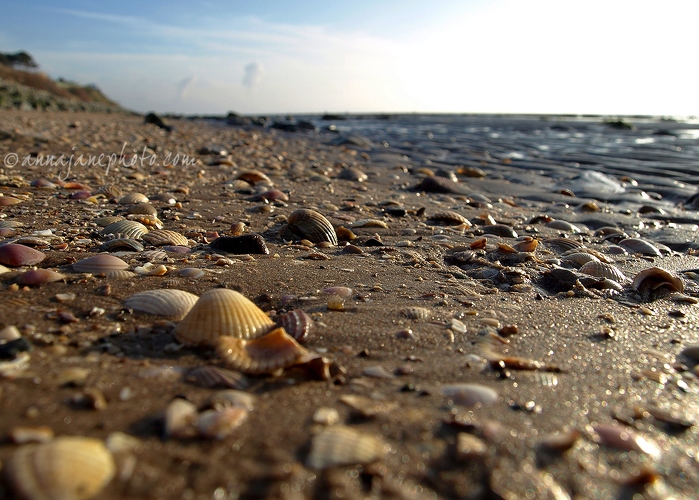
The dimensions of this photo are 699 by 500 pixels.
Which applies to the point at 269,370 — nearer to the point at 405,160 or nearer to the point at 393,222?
the point at 393,222

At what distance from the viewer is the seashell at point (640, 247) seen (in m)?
3.51

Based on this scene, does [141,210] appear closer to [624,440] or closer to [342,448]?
[342,448]

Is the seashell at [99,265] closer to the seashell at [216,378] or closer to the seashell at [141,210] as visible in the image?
the seashell at [216,378]

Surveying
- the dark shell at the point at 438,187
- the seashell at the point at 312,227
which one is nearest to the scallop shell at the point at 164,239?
the seashell at the point at 312,227

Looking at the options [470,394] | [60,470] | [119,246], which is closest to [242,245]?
[119,246]

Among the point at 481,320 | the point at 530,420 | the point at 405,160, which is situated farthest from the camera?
the point at 405,160

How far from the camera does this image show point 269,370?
1.59m

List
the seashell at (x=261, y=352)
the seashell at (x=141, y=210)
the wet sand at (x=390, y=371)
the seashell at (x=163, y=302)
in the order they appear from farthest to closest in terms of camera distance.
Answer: the seashell at (x=141, y=210)
the seashell at (x=163, y=302)
the seashell at (x=261, y=352)
the wet sand at (x=390, y=371)

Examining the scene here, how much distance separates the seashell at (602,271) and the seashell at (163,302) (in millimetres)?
2172

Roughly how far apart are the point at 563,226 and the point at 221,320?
3.37 m

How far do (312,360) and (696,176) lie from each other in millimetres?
7968

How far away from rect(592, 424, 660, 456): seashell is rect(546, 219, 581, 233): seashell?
3.07 metres

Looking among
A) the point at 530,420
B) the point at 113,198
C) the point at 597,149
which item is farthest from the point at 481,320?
the point at 597,149

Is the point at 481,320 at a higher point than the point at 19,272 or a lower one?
lower
